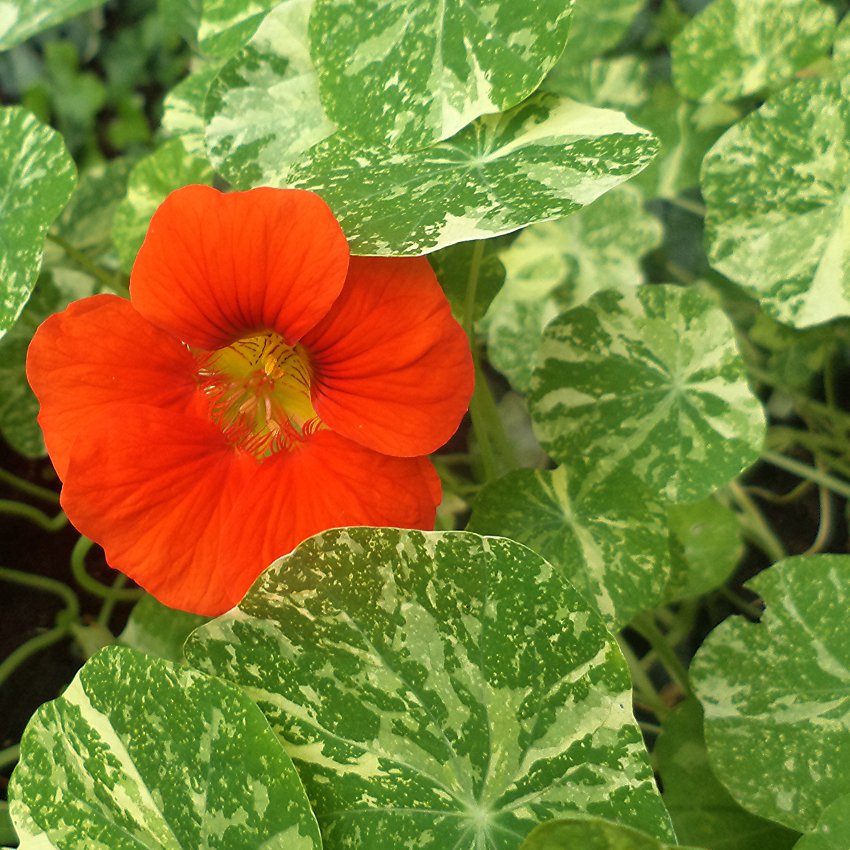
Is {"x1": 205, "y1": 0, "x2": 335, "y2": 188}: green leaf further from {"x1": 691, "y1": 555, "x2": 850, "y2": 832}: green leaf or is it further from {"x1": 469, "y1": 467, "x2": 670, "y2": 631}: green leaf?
{"x1": 691, "y1": 555, "x2": 850, "y2": 832}: green leaf

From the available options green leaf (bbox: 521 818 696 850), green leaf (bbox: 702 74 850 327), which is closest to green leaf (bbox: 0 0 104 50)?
green leaf (bbox: 702 74 850 327)

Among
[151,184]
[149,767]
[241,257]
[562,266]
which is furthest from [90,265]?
[562,266]

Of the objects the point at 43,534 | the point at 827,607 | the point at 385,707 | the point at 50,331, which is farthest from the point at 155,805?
the point at 43,534

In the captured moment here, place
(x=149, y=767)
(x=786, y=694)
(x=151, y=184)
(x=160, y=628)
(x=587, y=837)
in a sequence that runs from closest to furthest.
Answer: (x=587, y=837) < (x=149, y=767) < (x=786, y=694) < (x=160, y=628) < (x=151, y=184)

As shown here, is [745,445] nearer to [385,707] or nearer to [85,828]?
[385,707]

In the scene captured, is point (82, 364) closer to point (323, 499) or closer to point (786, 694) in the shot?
point (323, 499)

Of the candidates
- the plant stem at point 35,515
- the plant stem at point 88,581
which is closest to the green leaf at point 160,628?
the plant stem at point 88,581
